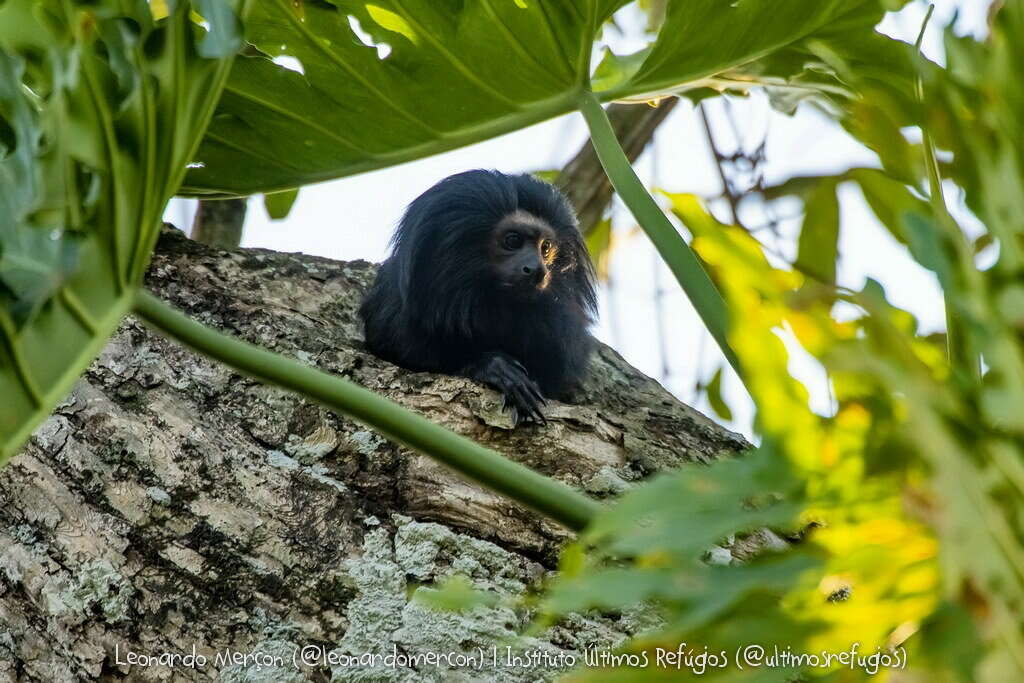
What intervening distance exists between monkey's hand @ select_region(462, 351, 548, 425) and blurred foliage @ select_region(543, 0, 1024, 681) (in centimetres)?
164

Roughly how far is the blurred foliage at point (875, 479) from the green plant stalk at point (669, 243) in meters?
0.60

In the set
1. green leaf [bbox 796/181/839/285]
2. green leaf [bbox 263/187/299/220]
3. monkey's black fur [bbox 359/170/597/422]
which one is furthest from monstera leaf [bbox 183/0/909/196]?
monkey's black fur [bbox 359/170/597/422]

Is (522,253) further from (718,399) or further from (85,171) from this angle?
(85,171)

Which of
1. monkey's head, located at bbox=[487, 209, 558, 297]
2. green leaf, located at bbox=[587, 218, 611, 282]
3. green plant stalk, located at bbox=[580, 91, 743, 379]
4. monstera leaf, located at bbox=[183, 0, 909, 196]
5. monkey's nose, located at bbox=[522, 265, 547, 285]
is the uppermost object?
green leaf, located at bbox=[587, 218, 611, 282]

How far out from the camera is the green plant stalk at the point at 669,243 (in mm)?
1963

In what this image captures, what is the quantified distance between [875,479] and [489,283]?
3652 mm

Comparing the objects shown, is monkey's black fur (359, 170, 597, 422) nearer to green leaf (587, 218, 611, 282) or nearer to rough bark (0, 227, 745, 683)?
green leaf (587, 218, 611, 282)

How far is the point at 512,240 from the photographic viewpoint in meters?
4.75

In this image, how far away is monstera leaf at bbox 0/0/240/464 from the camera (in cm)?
154

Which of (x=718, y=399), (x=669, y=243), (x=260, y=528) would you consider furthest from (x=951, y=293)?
(x=718, y=399)

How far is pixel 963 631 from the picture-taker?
0.98 m

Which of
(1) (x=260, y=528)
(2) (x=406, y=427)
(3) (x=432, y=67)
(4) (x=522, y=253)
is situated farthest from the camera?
(4) (x=522, y=253)

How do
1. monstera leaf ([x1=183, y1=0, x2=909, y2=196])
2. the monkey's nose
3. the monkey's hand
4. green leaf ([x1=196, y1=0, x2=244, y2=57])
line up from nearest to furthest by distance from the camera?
green leaf ([x1=196, y1=0, x2=244, y2=57]) < monstera leaf ([x1=183, y1=0, x2=909, y2=196]) < the monkey's hand < the monkey's nose

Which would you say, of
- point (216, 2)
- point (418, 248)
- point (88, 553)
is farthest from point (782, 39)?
point (418, 248)
